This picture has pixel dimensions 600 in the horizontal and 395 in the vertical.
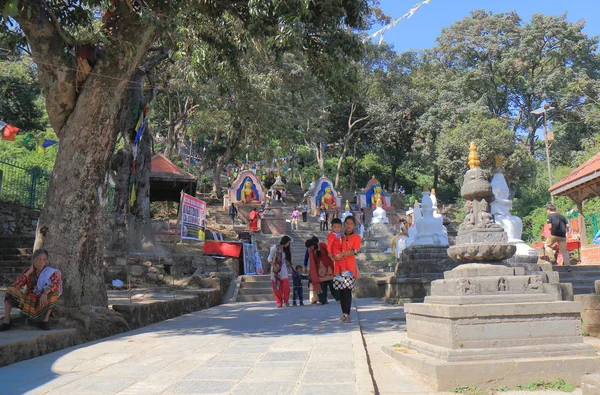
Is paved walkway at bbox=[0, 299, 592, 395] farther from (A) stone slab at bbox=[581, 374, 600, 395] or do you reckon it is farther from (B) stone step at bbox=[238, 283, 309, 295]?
(B) stone step at bbox=[238, 283, 309, 295]

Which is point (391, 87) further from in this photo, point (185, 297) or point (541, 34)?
point (185, 297)

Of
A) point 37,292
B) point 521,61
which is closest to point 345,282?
point 37,292

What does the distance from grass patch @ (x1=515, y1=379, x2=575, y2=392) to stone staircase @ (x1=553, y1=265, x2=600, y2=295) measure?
600 cm

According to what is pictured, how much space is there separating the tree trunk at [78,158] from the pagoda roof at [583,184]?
34.8ft

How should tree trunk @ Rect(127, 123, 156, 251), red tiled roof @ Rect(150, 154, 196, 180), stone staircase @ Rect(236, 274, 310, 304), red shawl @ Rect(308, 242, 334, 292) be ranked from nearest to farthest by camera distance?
red shawl @ Rect(308, 242, 334, 292) < stone staircase @ Rect(236, 274, 310, 304) < tree trunk @ Rect(127, 123, 156, 251) < red tiled roof @ Rect(150, 154, 196, 180)

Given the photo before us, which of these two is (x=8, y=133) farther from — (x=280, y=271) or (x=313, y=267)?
(x=313, y=267)

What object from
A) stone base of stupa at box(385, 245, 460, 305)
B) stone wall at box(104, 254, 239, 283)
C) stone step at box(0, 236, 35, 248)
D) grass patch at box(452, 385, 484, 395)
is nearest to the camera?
grass patch at box(452, 385, 484, 395)

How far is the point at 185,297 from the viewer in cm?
971

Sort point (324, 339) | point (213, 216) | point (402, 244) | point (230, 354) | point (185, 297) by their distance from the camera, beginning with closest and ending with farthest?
point (230, 354) < point (324, 339) < point (185, 297) < point (402, 244) < point (213, 216)

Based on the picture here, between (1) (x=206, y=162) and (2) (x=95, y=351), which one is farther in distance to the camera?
(1) (x=206, y=162)

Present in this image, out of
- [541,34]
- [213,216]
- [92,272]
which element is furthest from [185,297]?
[541,34]

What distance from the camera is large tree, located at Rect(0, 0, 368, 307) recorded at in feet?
22.2

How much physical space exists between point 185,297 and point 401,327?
178 inches

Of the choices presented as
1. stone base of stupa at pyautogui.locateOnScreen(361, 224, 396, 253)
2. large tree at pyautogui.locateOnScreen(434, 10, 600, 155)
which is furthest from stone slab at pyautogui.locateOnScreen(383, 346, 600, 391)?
large tree at pyautogui.locateOnScreen(434, 10, 600, 155)
